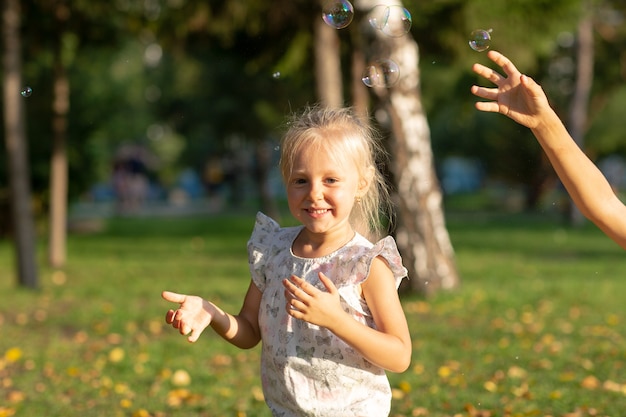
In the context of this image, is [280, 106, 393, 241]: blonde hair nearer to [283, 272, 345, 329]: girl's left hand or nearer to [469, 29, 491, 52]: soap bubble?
[283, 272, 345, 329]: girl's left hand

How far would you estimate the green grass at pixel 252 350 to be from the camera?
207 inches

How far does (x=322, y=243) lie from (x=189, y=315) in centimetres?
47

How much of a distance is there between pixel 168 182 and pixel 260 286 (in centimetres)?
5912

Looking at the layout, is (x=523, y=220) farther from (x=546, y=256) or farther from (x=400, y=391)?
(x=400, y=391)

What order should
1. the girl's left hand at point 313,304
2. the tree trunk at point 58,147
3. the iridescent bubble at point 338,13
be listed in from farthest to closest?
1. the tree trunk at point 58,147
2. the iridescent bubble at point 338,13
3. the girl's left hand at point 313,304

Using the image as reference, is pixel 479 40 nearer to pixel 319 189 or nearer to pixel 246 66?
pixel 319 189

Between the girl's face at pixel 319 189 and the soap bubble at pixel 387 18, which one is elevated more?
the soap bubble at pixel 387 18

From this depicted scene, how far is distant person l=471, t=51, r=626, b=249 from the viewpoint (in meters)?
2.93

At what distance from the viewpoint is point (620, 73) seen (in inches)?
1245

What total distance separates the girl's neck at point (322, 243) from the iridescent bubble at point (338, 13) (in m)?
1.61

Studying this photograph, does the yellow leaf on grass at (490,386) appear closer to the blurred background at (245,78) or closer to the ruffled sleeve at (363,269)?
the blurred background at (245,78)

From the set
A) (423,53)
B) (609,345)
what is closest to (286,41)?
(423,53)

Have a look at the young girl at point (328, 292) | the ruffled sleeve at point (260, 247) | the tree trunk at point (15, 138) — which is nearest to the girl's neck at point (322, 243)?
the young girl at point (328, 292)

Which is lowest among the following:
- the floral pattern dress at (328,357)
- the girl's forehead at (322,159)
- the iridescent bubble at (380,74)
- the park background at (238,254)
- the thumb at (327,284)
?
the park background at (238,254)
